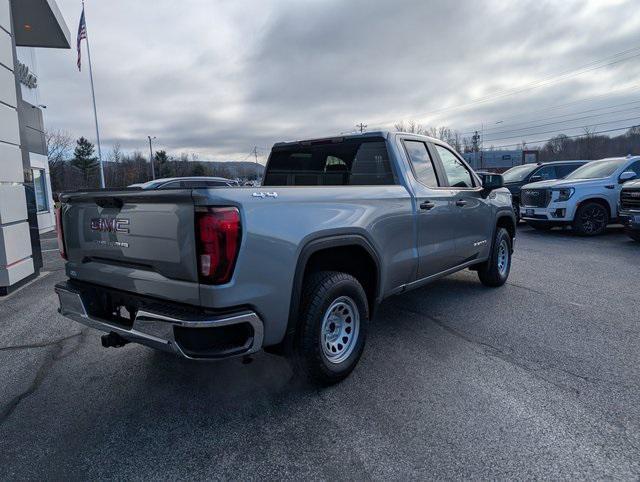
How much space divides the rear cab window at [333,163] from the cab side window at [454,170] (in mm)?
1077

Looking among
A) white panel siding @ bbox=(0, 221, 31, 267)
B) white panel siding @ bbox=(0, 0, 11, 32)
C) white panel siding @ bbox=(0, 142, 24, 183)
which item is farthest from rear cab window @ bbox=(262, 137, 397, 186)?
white panel siding @ bbox=(0, 0, 11, 32)

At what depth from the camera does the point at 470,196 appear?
202 inches

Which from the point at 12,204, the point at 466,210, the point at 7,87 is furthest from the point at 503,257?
the point at 7,87

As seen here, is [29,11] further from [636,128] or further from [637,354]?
[636,128]

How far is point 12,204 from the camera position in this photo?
7031mm

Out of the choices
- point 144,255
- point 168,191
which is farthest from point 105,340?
point 168,191

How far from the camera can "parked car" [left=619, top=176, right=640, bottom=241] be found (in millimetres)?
8852

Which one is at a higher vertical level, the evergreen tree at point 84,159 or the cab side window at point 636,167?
the evergreen tree at point 84,159

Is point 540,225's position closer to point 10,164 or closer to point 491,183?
point 491,183

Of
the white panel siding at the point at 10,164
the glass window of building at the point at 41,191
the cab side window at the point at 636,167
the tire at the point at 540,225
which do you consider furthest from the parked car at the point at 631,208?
the glass window of building at the point at 41,191

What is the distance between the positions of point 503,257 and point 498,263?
1.02ft

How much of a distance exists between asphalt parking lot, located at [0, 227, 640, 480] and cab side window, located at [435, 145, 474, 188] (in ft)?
5.15

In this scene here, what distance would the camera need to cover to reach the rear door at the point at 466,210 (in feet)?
15.9

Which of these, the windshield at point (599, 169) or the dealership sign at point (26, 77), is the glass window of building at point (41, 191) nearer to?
the dealership sign at point (26, 77)
